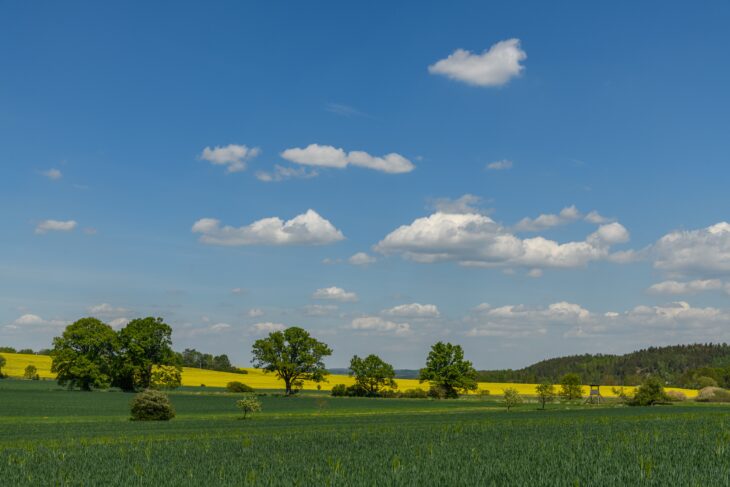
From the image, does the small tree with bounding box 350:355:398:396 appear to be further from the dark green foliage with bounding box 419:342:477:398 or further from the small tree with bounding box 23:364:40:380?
the small tree with bounding box 23:364:40:380

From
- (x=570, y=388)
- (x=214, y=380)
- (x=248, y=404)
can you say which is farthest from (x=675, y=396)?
(x=214, y=380)

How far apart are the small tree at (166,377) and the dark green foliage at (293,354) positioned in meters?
13.6

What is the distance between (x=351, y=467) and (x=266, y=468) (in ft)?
9.08

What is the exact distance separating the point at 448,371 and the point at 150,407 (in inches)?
2854

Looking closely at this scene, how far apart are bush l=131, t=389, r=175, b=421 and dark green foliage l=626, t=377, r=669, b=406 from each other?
248 ft

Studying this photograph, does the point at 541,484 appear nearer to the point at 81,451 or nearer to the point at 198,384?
the point at 81,451

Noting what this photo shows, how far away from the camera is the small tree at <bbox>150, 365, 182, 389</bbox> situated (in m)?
110

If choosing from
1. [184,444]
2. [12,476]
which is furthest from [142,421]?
[12,476]

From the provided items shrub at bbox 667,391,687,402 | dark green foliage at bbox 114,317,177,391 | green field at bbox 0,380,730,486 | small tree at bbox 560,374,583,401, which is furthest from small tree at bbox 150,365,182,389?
shrub at bbox 667,391,687,402

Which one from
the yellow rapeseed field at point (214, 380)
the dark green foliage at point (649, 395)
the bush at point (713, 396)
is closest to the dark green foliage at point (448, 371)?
the yellow rapeseed field at point (214, 380)

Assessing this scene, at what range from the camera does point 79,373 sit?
351 feet

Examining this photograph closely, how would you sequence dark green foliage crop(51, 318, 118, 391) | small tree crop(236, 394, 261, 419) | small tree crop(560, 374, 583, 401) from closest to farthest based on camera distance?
1. small tree crop(236, 394, 261, 419)
2. dark green foliage crop(51, 318, 118, 391)
3. small tree crop(560, 374, 583, 401)

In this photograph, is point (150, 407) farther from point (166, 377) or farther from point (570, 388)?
point (570, 388)

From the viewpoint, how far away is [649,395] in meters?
105
